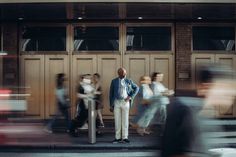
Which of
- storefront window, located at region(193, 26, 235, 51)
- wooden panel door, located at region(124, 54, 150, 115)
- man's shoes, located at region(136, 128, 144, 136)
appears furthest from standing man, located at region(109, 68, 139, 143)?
storefront window, located at region(193, 26, 235, 51)

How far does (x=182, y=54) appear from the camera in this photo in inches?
723

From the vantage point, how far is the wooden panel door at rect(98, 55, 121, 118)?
18.3 m

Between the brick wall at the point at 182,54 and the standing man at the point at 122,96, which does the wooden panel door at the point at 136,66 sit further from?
the standing man at the point at 122,96

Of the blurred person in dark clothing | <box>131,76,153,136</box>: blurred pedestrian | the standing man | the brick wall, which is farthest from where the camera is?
the brick wall

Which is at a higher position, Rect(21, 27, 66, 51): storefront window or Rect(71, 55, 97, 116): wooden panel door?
Rect(21, 27, 66, 51): storefront window

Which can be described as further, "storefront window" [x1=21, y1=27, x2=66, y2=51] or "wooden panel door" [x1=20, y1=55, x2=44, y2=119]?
"storefront window" [x1=21, y1=27, x2=66, y2=51]

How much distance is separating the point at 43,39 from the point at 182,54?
14.2 feet

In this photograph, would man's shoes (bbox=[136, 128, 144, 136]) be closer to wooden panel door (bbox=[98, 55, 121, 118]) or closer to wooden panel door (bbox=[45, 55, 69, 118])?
wooden panel door (bbox=[98, 55, 121, 118])

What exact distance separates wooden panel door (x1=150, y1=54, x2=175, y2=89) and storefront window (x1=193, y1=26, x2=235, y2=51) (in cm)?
119

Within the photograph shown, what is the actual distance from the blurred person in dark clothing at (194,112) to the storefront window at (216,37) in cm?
1424

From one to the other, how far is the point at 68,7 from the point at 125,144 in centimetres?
462

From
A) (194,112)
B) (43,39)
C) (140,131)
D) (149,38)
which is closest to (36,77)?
(43,39)

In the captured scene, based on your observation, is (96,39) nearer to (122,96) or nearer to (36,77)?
(36,77)

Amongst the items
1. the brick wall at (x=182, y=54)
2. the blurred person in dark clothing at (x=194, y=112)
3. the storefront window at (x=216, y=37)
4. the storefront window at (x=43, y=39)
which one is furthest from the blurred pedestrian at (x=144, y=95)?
the blurred person in dark clothing at (x=194, y=112)
